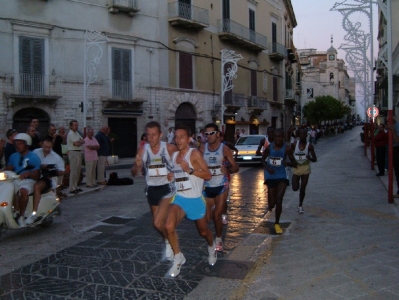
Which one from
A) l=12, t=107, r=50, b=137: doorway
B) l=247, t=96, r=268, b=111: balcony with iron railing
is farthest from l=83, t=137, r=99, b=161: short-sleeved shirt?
l=247, t=96, r=268, b=111: balcony with iron railing

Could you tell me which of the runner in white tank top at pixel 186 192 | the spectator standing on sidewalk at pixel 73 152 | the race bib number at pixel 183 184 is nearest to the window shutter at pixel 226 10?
the spectator standing on sidewalk at pixel 73 152

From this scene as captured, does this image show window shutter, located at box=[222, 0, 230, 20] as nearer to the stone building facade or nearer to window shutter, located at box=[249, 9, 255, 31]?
the stone building facade

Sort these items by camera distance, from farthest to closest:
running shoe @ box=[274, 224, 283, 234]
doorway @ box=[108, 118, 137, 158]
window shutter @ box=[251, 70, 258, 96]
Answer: window shutter @ box=[251, 70, 258, 96], doorway @ box=[108, 118, 137, 158], running shoe @ box=[274, 224, 283, 234]

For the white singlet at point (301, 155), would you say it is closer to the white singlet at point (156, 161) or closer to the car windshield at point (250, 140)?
the white singlet at point (156, 161)

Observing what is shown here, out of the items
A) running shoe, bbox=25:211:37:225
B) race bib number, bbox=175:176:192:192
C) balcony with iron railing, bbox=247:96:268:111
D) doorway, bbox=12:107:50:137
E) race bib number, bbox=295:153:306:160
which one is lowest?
running shoe, bbox=25:211:37:225

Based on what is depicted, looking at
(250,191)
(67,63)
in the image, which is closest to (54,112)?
(67,63)

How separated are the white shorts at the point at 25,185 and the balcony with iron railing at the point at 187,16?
71.2ft

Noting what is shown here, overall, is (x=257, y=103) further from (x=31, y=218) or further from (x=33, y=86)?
(x=31, y=218)

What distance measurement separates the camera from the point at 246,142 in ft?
69.7

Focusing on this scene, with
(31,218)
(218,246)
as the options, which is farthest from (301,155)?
(31,218)

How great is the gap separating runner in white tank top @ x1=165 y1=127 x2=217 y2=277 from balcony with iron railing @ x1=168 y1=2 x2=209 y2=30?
23.5 metres

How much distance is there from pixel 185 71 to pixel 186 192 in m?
24.5

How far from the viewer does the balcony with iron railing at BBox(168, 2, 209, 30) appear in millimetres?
27719

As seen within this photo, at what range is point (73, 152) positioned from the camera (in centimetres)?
1202
